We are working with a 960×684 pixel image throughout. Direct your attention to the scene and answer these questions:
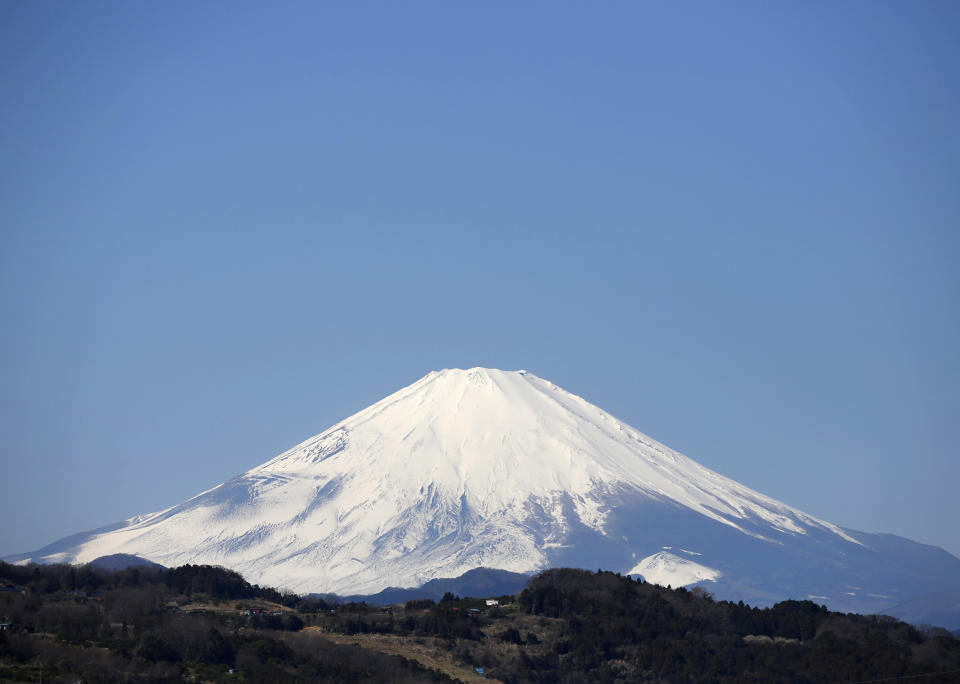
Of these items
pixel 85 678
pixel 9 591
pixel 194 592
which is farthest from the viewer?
pixel 194 592

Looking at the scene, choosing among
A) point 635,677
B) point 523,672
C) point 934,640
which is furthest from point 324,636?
point 934,640

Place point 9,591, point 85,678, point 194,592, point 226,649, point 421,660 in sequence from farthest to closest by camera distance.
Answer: point 194,592, point 9,591, point 421,660, point 226,649, point 85,678

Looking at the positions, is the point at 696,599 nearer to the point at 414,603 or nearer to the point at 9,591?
the point at 414,603

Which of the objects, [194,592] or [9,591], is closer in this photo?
[9,591]

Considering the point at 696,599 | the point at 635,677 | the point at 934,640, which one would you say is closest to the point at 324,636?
the point at 635,677

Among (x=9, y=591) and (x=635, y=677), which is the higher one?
(x=9, y=591)

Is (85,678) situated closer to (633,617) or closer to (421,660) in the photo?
(421,660)
